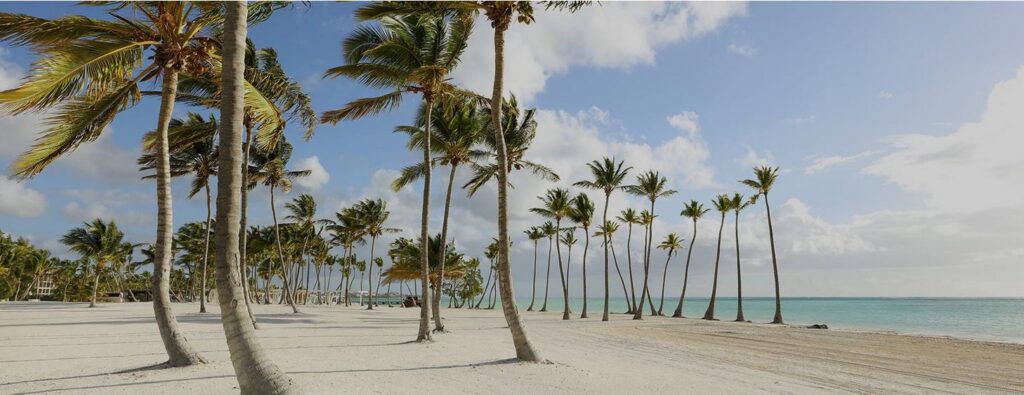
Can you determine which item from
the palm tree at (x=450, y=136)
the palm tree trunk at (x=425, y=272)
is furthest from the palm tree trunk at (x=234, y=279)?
the palm tree at (x=450, y=136)

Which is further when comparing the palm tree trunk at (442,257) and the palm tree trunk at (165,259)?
the palm tree trunk at (442,257)

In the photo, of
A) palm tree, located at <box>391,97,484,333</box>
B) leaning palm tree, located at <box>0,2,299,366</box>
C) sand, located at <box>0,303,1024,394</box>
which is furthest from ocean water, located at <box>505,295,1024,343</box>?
leaning palm tree, located at <box>0,2,299,366</box>

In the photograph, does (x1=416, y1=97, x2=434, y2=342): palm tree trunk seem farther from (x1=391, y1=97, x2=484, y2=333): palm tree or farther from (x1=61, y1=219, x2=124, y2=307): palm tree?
(x1=61, y1=219, x2=124, y2=307): palm tree

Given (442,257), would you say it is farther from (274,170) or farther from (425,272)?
(274,170)

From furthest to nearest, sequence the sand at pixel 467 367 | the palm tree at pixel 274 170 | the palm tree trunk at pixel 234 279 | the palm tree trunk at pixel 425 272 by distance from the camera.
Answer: the palm tree at pixel 274 170, the palm tree trunk at pixel 425 272, the sand at pixel 467 367, the palm tree trunk at pixel 234 279

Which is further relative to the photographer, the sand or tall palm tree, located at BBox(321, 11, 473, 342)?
tall palm tree, located at BBox(321, 11, 473, 342)

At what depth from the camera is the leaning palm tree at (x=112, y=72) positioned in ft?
27.0

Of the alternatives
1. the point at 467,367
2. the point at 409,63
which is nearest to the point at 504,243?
the point at 467,367

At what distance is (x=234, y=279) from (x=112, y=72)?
6630 mm

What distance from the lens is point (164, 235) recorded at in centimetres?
907

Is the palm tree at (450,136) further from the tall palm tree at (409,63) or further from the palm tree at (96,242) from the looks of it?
the palm tree at (96,242)

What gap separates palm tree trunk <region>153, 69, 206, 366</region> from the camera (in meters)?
8.80

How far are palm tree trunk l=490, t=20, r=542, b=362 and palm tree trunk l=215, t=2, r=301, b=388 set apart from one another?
5.10m

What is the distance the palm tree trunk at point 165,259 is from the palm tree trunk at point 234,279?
12.6 feet
